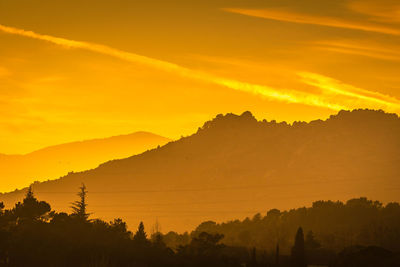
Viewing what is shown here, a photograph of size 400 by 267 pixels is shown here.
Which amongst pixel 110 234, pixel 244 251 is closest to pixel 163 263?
pixel 110 234

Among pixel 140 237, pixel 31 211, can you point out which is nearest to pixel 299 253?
pixel 140 237

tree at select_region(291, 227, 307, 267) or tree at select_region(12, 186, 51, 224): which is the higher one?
tree at select_region(12, 186, 51, 224)

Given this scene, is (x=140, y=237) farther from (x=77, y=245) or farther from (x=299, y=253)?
(x=299, y=253)

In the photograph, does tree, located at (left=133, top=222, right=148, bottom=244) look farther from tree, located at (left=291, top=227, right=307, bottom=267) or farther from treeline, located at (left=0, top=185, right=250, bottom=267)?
tree, located at (left=291, top=227, right=307, bottom=267)

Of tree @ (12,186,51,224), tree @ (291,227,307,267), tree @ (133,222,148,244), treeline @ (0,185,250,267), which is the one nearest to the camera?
treeline @ (0,185,250,267)

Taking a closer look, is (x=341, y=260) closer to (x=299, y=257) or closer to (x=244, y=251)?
(x=299, y=257)

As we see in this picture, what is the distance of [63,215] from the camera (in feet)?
474

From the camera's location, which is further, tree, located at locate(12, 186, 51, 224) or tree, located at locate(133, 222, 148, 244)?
tree, located at locate(12, 186, 51, 224)

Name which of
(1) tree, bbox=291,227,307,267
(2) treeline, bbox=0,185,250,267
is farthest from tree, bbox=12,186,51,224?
(1) tree, bbox=291,227,307,267

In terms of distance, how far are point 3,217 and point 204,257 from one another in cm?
3481

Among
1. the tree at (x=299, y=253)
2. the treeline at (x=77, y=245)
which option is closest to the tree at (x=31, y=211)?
the treeline at (x=77, y=245)

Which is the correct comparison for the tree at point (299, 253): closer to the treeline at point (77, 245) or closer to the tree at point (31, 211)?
the treeline at point (77, 245)

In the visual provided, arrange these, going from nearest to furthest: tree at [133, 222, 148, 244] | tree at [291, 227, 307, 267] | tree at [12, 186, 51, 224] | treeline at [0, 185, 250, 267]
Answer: treeline at [0, 185, 250, 267] → tree at [291, 227, 307, 267] → tree at [133, 222, 148, 244] → tree at [12, 186, 51, 224]

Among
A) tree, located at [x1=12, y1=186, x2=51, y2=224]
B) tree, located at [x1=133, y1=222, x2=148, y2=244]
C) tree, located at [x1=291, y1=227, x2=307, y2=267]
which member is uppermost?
tree, located at [x1=12, y1=186, x2=51, y2=224]
